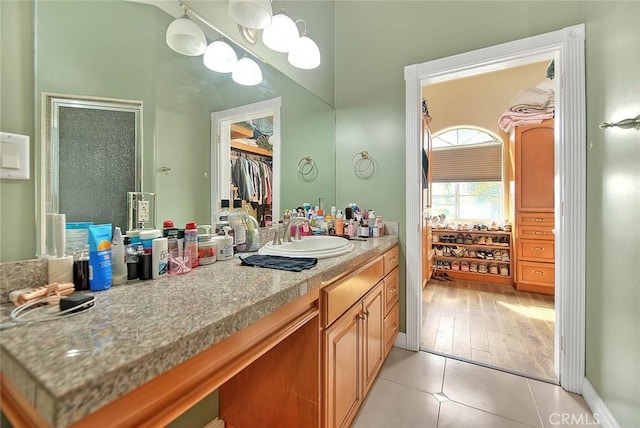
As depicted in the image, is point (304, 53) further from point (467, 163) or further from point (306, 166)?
point (467, 163)

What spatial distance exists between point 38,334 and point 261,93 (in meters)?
1.47

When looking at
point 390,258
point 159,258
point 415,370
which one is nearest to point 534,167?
point 390,258

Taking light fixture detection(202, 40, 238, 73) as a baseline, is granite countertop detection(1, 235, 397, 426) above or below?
below

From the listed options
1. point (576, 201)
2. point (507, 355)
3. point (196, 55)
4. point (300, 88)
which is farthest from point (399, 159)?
point (507, 355)

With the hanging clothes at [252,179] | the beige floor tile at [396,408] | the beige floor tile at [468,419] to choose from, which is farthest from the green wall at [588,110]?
the hanging clothes at [252,179]

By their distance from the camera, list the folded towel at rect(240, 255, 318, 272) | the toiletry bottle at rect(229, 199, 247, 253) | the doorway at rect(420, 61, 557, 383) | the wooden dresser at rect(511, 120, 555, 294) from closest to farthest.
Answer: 1. the folded towel at rect(240, 255, 318, 272)
2. the toiletry bottle at rect(229, 199, 247, 253)
3. the doorway at rect(420, 61, 557, 383)
4. the wooden dresser at rect(511, 120, 555, 294)

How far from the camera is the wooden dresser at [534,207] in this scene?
3053 millimetres

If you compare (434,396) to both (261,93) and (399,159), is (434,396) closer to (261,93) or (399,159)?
(399,159)

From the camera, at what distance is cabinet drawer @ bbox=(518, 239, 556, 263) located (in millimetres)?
3074

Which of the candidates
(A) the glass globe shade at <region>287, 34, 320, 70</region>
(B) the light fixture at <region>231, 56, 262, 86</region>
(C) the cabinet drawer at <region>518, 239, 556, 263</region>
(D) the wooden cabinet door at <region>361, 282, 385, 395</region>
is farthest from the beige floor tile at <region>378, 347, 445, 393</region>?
(C) the cabinet drawer at <region>518, 239, 556, 263</region>

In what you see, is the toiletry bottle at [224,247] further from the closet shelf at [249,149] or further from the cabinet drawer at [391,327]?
the cabinet drawer at [391,327]

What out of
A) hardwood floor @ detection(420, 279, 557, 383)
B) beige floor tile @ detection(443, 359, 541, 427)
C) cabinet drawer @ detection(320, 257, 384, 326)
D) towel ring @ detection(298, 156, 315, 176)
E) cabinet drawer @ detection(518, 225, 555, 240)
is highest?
towel ring @ detection(298, 156, 315, 176)

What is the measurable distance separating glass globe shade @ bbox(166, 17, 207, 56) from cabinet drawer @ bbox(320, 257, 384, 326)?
1.18 m

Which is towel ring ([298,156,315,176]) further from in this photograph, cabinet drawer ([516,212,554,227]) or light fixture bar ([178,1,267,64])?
cabinet drawer ([516,212,554,227])
